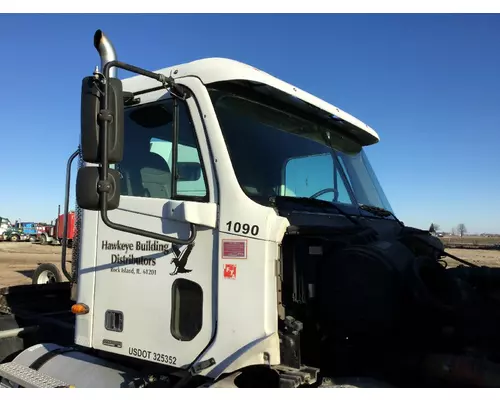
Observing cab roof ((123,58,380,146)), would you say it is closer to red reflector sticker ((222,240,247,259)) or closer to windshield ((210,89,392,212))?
windshield ((210,89,392,212))

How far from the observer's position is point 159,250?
294cm

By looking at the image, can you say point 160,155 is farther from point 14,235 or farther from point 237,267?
point 14,235

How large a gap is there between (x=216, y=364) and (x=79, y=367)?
116 cm

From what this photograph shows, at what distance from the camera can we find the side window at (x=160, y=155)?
293 centimetres

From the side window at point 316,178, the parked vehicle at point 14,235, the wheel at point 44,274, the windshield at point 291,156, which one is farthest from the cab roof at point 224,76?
the parked vehicle at point 14,235

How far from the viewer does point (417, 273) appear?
2.69m

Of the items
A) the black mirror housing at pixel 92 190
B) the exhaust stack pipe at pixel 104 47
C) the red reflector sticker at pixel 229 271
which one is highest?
the exhaust stack pipe at pixel 104 47

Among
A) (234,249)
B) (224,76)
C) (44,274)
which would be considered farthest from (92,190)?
(44,274)

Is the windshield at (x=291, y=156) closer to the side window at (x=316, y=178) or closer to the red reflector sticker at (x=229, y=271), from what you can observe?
the side window at (x=316, y=178)

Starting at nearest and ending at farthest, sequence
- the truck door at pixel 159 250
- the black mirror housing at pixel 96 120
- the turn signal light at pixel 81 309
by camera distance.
Answer: the black mirror housing at pixel 96 120, the truck door at pixel 159 250, the turn signal light at pixel 81 309

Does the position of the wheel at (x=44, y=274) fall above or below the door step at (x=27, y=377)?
above

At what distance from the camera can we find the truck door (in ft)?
9.14

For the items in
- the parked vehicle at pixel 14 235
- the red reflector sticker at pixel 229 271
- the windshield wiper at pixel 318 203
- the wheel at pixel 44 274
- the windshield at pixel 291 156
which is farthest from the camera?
the parked vehicle at pixel 14 235

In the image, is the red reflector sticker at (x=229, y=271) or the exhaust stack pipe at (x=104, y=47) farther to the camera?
the exhaust stack pipe at (x=104, y=47)
